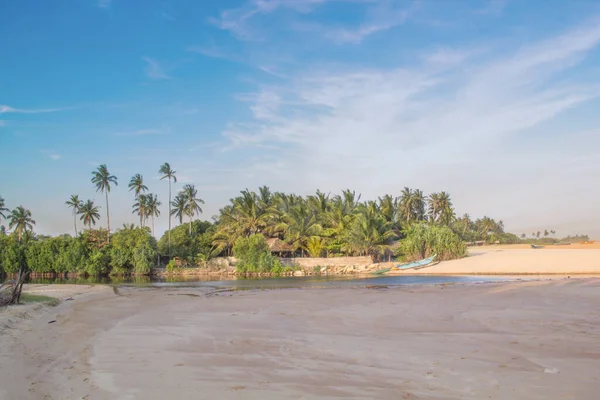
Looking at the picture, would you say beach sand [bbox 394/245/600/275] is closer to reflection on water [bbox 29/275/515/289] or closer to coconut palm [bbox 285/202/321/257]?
reflection on water [bbox 29/275/515/289]

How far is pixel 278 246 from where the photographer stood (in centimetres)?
5775

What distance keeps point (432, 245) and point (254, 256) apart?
2128 cm

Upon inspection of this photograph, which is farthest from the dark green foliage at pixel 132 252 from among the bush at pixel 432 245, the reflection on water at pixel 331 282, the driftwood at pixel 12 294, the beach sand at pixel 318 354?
the beach sand at pixel 318 354

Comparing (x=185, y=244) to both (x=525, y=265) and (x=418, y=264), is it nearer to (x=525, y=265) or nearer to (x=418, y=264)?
(x=418, y=264)

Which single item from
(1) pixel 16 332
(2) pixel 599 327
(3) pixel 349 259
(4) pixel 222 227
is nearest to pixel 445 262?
(3) pixel 349 259

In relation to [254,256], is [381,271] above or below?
below

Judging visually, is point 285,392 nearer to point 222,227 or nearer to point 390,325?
point 390,325

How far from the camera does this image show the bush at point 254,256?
5253 cm

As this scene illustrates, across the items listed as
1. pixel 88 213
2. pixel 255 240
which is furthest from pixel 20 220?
pixel 255 240

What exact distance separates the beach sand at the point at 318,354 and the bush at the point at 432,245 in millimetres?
36233

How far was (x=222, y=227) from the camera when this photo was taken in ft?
208

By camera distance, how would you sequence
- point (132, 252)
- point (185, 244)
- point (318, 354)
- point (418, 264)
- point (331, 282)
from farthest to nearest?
point (185, 244), point (132, 252), point (418, 264), point (331, 282), point (318, 354)

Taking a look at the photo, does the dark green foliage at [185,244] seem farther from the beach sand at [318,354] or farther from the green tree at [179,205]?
the beach sand at [318,354]

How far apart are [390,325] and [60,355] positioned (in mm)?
7663
